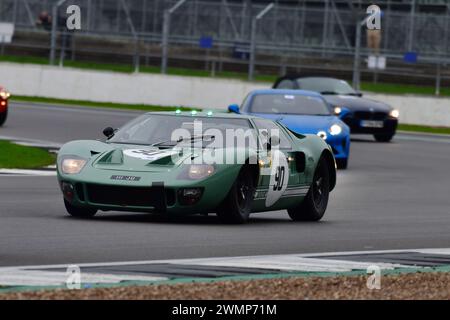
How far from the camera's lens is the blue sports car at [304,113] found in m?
23.2

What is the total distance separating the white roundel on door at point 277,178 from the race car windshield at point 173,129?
431 mm

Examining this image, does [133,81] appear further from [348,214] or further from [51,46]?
[348,214]

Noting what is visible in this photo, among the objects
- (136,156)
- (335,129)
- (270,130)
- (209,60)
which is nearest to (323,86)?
(335,129)

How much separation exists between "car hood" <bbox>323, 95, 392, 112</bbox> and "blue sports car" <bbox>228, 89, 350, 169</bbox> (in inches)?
243

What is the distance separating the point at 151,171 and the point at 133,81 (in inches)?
1183

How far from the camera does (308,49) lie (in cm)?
4353

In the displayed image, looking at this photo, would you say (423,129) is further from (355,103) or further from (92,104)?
(92,104)

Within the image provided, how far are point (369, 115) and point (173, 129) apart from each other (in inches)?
689

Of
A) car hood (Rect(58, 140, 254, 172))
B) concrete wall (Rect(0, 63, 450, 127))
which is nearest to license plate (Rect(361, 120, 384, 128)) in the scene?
concrete wall (Rect(0, 63, 450, 127))

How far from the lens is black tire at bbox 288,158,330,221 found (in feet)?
49.1

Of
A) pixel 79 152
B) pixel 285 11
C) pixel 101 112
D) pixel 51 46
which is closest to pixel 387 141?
pixel 101 112

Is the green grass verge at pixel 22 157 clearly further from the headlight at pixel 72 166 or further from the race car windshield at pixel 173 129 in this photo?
the headlight at pixel 72 166

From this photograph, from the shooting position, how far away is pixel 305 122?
76.7ft

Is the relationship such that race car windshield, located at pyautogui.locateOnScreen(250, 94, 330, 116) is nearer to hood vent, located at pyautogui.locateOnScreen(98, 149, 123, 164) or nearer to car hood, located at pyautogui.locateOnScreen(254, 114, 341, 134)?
car hood, located at pyautogui.locateOnScreen(254, 114, 341, 134)
